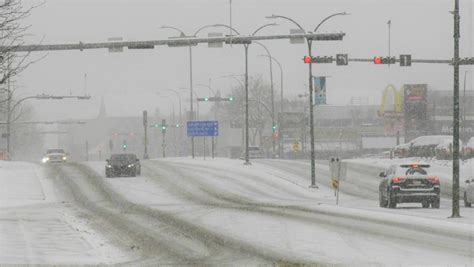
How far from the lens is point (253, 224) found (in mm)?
25812

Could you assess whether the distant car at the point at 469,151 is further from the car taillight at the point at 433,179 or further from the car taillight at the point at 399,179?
the car taillight at the point at 399,179

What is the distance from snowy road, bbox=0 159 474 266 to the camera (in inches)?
707

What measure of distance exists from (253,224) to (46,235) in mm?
6304

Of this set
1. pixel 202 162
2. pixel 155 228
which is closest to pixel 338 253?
pixel 155 228

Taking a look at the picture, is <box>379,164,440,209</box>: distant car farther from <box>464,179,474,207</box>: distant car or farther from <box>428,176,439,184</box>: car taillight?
<box>464,179,474,207</box>: distant car

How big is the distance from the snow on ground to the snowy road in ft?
1.21

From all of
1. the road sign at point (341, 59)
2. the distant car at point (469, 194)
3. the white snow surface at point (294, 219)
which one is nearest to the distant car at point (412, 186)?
the white snow surface at point (294, 219)

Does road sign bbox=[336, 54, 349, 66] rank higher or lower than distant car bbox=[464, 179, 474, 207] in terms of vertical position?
higher

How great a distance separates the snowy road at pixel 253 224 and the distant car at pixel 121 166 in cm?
117

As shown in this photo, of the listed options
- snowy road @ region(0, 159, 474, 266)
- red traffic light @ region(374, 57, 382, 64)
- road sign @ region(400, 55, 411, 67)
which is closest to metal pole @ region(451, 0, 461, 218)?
snowy road @ region(0, 159, 474, 266)

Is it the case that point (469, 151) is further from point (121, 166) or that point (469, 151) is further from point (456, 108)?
point (456, 108)

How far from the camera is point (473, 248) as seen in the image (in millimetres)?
18906

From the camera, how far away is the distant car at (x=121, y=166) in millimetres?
53875

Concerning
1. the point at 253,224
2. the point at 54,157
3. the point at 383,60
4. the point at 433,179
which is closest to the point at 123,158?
the point at 383,60
